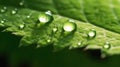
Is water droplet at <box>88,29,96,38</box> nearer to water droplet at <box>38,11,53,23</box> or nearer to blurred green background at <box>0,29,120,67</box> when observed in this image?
water droplet at <box>38,11,53,23</box>

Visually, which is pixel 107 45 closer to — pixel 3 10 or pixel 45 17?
pixel 45 17

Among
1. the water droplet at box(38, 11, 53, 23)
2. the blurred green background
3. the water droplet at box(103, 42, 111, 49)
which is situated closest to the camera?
the water droplet at box(103, 42, 111, 49)

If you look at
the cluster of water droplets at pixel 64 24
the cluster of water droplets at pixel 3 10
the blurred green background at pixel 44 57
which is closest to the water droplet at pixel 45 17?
the cluster of water droplets at pixel 64 24

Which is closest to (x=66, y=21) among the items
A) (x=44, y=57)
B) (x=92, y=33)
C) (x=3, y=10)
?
(x=92, y=33)

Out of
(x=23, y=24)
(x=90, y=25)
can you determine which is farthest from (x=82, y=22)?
(x=23, y=24)

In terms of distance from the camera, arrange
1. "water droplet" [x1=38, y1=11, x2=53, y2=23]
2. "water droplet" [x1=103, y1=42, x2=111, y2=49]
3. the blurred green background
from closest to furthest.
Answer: "water droplet" [x1=103, y1=42, x2=111, y2=49] < "water droplet" [x1=38, y1=11, x2=53, y2=23] < the blurred green background

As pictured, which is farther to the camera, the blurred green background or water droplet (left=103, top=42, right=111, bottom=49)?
the blurred green background

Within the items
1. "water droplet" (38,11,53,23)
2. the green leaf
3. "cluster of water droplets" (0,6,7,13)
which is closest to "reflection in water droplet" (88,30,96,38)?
the green leaf
